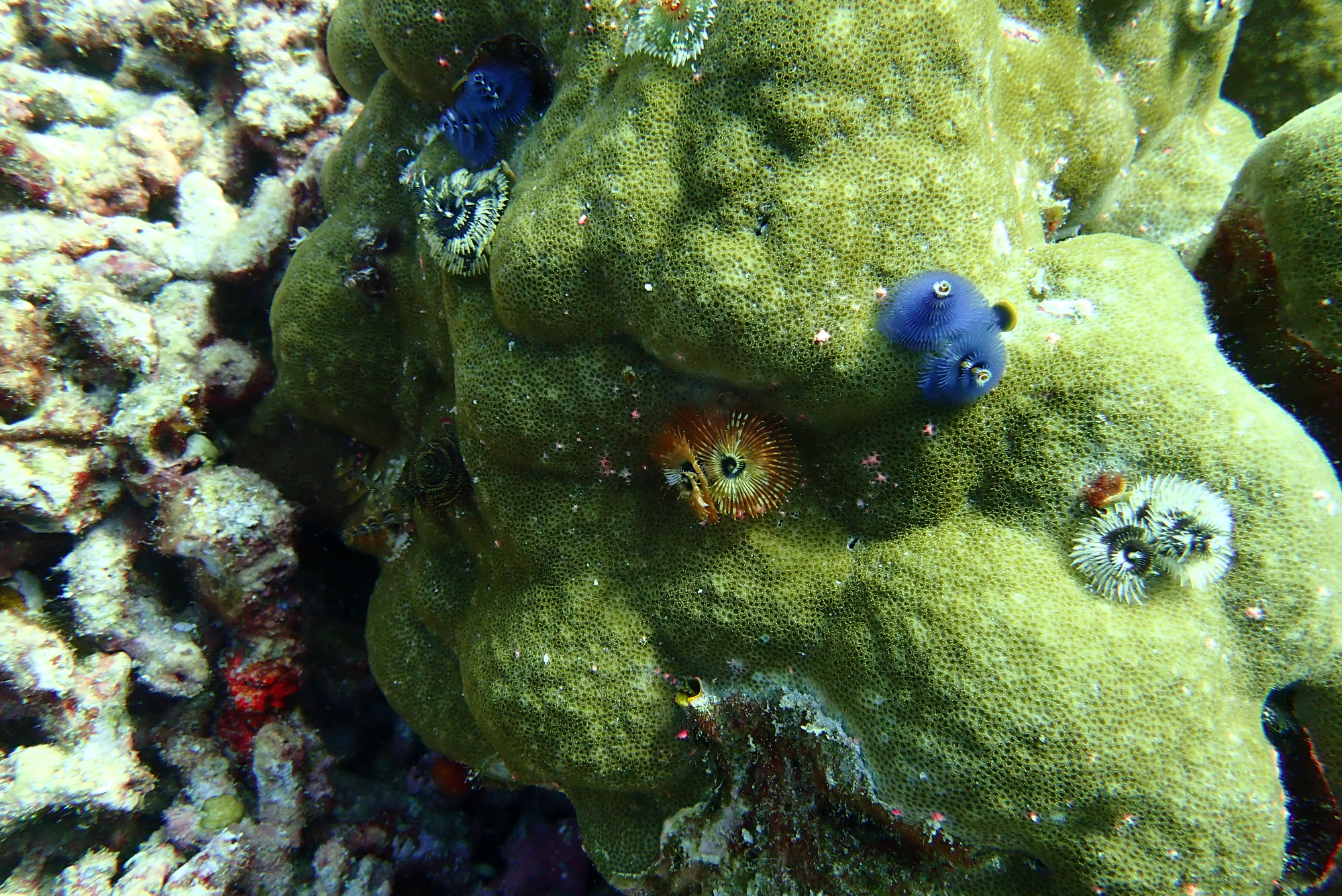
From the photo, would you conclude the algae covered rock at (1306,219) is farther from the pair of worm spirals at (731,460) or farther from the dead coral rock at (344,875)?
the dead coral rock at (344,875)

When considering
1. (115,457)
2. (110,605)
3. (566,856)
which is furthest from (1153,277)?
(110,605)

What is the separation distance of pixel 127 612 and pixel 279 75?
4527 millimetres


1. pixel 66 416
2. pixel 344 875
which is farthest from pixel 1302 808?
pixel 66 416

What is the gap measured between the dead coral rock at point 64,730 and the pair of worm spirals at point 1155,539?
19.8 feet

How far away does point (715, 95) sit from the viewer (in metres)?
2.98

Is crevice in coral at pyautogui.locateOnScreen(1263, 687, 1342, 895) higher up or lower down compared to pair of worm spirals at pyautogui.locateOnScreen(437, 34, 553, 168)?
lower down

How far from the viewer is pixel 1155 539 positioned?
284 cm

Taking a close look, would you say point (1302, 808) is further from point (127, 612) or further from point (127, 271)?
point (127, 271)

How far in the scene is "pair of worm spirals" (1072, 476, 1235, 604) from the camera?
2834 millimetres

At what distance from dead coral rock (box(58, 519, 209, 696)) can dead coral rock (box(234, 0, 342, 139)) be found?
3.54 meters

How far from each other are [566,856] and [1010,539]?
178 inches

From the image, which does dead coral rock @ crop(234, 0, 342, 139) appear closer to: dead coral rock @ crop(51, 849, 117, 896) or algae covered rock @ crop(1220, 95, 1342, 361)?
dead coral rock @ crop(51, 849, 117, 896)

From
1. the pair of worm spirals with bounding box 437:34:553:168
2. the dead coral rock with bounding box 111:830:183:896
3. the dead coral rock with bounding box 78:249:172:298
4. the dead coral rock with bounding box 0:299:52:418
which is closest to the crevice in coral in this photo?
the pair of worm spirals with bounding box 437:34:553:168

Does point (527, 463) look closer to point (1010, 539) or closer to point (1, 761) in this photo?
point (1010, 539)
